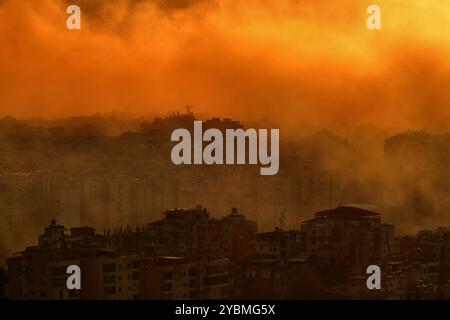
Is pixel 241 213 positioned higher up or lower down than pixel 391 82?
lower down

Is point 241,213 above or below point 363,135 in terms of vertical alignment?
below

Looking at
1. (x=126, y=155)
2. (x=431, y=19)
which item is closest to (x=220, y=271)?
(x=126, y=155)

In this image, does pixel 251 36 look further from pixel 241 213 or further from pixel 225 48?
pixel 241 213

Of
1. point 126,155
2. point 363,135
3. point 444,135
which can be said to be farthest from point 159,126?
point 444,135

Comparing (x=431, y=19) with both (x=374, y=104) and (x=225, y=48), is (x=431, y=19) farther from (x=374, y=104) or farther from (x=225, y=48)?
(x=225, y=48)

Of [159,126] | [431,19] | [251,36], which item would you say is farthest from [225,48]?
[431,19]
